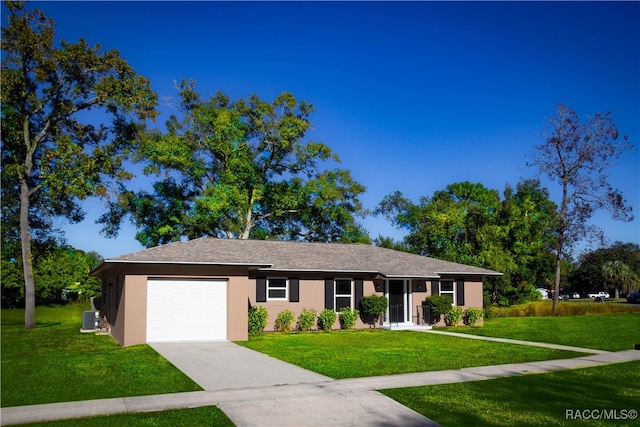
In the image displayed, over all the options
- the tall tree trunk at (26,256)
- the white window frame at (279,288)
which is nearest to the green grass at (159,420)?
the white window frame at (279,288)

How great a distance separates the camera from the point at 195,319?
61.7ft

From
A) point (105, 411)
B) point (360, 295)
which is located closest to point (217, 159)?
point (360, 295)

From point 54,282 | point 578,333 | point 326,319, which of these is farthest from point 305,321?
point 54,282

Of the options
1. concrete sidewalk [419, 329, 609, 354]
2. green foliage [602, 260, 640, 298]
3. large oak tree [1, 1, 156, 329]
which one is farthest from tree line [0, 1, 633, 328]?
green foliage [602, 260, 640, 298]

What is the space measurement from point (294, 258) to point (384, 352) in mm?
9416

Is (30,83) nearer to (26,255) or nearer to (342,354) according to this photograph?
(26,255)

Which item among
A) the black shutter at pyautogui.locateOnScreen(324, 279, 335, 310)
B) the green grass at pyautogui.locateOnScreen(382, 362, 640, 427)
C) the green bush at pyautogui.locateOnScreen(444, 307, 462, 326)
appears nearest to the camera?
the green grass at pyautogui.locateOnScreen(382, 362, 640, 427)

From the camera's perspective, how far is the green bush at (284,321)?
868 inches

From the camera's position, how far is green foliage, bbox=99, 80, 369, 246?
35.9 metres

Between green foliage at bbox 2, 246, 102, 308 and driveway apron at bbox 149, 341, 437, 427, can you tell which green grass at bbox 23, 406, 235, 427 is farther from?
green foliage at bbox 2, 246, 102, 308

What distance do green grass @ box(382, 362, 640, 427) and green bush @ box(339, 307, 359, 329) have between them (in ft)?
39.6

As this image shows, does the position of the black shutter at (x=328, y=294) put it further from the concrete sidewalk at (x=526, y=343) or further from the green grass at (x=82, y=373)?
the green grass at (x=82, y=373)

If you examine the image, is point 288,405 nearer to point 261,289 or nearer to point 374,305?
point 261,289

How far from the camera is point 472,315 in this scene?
2603cm
